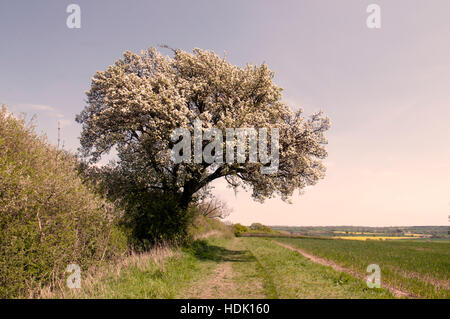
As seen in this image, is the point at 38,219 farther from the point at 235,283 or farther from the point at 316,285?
the point at 316,285

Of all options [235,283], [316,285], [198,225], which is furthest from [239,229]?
[316,285]

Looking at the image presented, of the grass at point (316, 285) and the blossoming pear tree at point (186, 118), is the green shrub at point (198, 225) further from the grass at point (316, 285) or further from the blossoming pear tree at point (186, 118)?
the grass at point (316, 285)

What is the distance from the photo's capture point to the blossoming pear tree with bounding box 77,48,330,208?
63.5ft

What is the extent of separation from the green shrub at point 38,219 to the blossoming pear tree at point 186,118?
239 inches

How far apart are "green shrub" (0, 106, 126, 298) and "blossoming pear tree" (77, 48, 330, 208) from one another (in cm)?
607

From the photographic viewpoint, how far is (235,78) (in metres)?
21.9

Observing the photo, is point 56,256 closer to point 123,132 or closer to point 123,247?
point 123,247

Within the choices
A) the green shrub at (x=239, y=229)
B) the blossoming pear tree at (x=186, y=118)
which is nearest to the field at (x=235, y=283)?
the blossoming pear tree at (x=186, y=118)

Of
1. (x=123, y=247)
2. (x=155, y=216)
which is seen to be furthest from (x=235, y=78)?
(x=123, y=247)

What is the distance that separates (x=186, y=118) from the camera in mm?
19172

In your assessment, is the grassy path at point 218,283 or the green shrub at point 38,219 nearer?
the green shrub at point 38,219

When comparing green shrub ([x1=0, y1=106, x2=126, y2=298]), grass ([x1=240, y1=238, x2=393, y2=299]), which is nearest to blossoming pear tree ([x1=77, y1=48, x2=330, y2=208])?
green shrub ([x1=0, y1=106, x2=126, y2=298])

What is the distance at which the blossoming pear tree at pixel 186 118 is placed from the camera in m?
19.3
